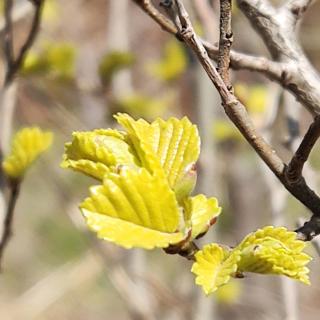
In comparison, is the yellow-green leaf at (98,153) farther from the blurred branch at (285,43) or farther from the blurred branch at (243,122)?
the blurred branch at (285,43)

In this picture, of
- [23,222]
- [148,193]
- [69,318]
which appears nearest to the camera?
[148,193]

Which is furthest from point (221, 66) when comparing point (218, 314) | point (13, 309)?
point (13, 309)

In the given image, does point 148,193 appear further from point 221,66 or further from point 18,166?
point 18,166

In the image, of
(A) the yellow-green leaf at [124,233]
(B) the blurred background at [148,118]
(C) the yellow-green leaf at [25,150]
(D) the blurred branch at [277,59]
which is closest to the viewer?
(A) the yellow-green leaf at [124,233]

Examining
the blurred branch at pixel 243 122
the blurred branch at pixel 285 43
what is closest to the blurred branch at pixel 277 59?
the blurred branch at pixel 285 43

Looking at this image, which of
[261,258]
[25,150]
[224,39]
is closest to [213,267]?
[261,258]

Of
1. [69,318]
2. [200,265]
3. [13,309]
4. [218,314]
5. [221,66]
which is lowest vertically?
[69,318]

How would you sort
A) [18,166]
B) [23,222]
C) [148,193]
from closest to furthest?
[148,193] → [18,166] → [23,222]
